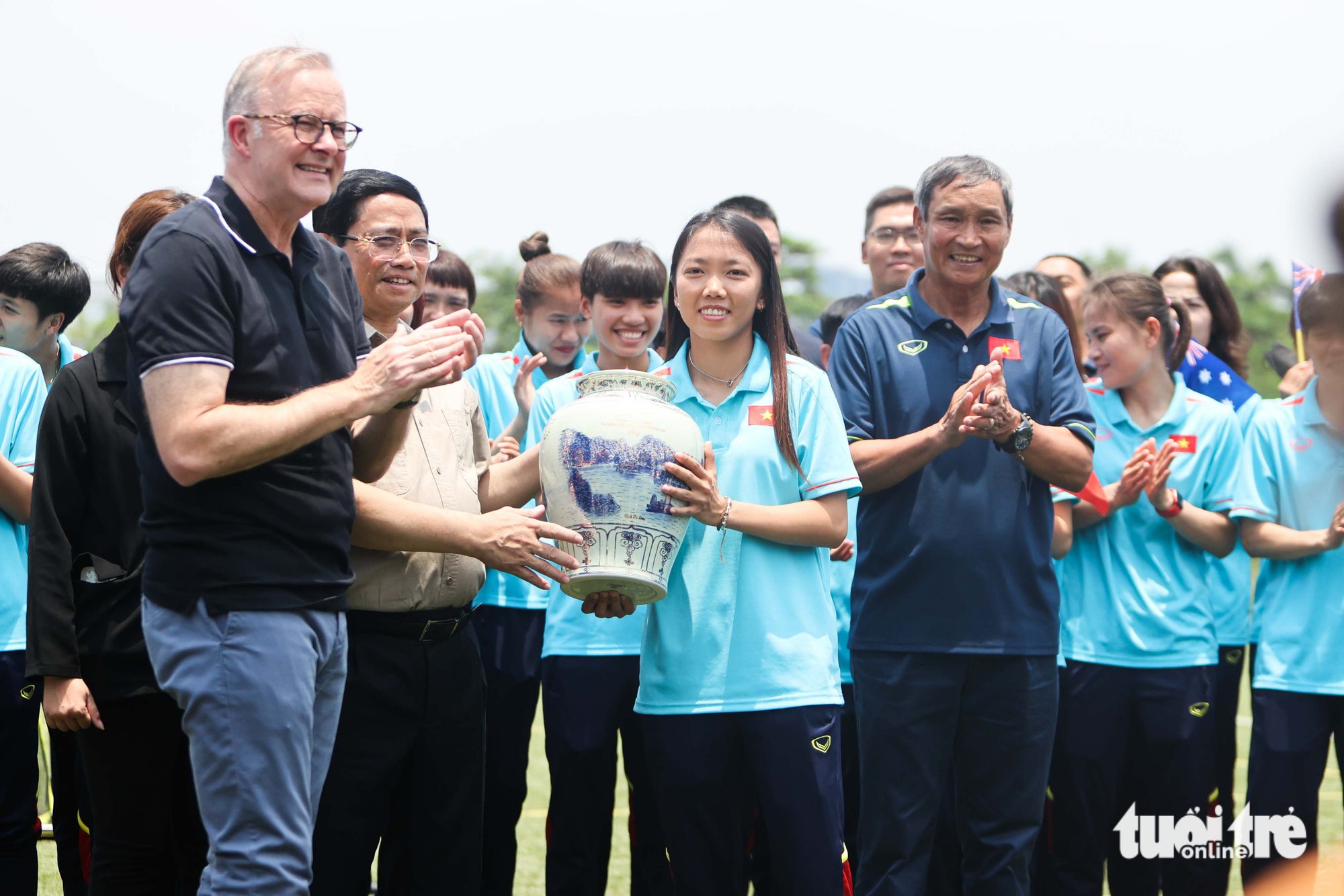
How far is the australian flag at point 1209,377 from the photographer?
5.62 meters

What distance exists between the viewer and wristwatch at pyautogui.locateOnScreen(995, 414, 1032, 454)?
3.68m

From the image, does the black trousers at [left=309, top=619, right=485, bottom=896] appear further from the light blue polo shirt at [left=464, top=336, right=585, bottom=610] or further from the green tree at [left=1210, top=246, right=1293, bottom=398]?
the green tree at [left=1210, top=246, right=1293, bottom=398]

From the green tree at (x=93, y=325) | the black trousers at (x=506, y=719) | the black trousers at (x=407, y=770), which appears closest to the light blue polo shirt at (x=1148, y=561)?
the black trousers at (x=506, y=719)

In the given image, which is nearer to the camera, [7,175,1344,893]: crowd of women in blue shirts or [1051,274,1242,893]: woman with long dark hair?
[7,175,1344,893]: crowd of women in blue shirts

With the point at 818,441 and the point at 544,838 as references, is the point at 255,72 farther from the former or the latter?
the point at 544,838

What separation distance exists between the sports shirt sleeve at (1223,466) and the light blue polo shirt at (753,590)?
2.03 meters

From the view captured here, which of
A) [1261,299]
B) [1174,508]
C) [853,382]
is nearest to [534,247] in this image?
[853,382]

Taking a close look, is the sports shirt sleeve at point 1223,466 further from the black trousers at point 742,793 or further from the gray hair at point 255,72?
the gray hair at point 255,72

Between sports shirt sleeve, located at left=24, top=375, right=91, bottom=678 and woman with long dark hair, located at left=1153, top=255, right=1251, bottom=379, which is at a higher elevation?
woman with long dark hair, located at left=1153, top=255, right=1251, bottom=379

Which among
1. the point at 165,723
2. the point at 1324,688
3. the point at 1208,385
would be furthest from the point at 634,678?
the point at 1208,385

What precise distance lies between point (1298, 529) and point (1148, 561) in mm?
616

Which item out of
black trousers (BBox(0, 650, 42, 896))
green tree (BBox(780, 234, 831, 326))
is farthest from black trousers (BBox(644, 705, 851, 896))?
green tree (BBox(780, 234, 831, 326))

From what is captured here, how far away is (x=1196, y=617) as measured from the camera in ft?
15.0

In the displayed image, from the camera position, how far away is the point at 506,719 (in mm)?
4766
